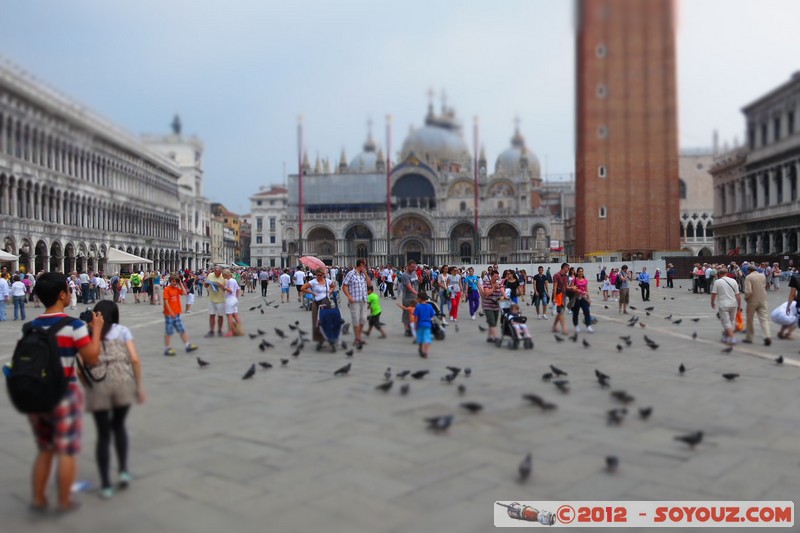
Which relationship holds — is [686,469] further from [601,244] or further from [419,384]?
[601,244]

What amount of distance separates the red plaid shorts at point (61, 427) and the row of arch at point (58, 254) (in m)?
30.2

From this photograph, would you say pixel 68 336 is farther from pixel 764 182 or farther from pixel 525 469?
pixel 764 182

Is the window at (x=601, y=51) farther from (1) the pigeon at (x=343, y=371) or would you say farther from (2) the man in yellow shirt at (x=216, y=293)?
(1) the pigeon at (x=343, y=371)

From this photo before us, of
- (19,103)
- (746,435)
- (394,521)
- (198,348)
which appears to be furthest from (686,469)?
(19,103)

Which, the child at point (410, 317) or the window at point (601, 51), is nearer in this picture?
the child at point (410, 317)

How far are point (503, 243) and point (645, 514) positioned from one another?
68.9 m

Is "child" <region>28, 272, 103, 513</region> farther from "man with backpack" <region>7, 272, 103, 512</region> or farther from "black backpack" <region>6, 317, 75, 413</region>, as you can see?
"black backpack" <region>6, 317, 75, 413</region>

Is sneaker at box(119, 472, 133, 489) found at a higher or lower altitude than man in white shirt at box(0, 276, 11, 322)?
lower

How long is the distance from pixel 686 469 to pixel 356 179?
7534 cm

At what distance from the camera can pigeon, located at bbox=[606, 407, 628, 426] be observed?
598 centimetres

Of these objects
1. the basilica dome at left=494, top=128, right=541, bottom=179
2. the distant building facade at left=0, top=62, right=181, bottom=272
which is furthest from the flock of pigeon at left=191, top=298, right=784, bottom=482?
the basilica dome at left=494, top=128, right=541, bottom=179

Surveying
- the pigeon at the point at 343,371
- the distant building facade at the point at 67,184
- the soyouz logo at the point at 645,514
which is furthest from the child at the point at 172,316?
the distant building facade at the point at 67,184

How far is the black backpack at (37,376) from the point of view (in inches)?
153

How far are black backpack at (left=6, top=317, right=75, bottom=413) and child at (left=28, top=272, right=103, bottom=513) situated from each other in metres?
0.10
